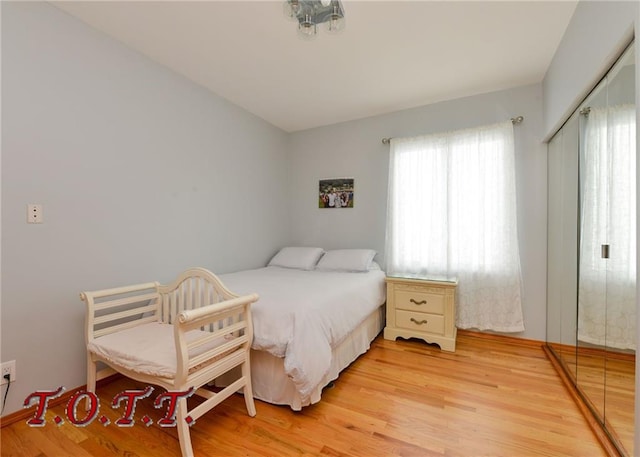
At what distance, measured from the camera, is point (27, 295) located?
1611 millimetres

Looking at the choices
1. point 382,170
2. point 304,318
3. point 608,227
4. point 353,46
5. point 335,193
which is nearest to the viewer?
point 608,227

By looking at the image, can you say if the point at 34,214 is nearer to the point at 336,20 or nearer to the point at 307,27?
the point at 307,27

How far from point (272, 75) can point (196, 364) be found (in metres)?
2.31

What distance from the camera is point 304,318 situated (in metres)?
1.65

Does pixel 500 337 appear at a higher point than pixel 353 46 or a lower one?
lower

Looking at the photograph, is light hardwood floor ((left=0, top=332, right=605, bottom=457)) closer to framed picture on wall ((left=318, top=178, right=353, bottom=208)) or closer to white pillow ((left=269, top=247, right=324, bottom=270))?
white pillow ((left=269, top=247, right=324, bottom=270))

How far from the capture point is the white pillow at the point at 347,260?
2.99 metres

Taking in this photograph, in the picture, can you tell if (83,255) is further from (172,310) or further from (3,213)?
(172,310)

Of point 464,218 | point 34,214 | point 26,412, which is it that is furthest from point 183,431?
point 464,218

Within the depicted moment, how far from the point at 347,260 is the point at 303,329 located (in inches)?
59.5

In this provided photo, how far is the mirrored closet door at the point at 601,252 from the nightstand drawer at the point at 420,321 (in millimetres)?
874

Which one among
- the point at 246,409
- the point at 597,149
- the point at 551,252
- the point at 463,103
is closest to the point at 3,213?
the point at 246,409

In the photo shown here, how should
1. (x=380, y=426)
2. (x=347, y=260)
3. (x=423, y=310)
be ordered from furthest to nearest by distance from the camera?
(x=347, y=260) → (x=423, y=310) → (x=380, y=426)

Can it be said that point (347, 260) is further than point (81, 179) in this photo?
Yes
